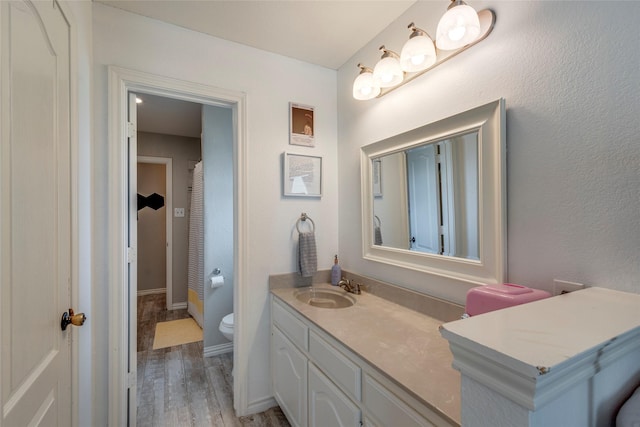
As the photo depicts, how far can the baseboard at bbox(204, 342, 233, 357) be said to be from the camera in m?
2.64

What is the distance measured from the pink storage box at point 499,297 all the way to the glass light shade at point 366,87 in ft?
3.94

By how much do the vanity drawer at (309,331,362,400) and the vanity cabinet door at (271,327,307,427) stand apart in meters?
0.15

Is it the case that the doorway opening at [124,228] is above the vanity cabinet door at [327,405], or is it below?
above

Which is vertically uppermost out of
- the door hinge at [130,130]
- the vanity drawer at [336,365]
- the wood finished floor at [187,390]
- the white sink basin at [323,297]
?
the door hinge at [130,130]

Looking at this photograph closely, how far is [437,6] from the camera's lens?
1396 millimetres

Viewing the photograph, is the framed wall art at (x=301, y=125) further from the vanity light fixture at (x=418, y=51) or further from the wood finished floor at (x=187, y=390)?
the wood finished floor at (x=187, y=390)

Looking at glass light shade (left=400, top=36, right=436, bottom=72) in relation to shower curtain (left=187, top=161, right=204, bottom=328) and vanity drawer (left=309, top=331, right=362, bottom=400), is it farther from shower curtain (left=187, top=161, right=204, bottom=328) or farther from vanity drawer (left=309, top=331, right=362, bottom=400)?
shower curtain (left=187, top=161, right=204, bottom=328)

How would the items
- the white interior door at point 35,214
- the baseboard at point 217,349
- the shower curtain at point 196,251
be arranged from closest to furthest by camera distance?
1. the white interior door at point 35,214
2. the baseboard at point 217,349
3. the shower curtain at point 196,251

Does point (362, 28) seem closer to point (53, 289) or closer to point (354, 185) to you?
point (354, 185)

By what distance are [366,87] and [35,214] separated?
156 centimetres

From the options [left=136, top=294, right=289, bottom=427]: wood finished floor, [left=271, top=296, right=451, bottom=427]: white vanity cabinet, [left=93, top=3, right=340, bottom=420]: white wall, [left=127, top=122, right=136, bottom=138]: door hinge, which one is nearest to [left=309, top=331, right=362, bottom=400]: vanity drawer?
[left=271, top=296, right=451, bottom=427]: white vanity cabinet

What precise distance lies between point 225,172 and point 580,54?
100 inches

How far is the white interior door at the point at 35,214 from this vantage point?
2.24ft

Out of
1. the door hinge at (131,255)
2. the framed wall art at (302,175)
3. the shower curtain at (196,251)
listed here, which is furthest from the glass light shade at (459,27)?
the shower curtain at (196,251)
